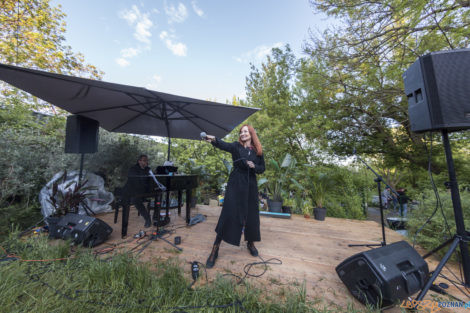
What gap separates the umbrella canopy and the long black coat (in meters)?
1.00

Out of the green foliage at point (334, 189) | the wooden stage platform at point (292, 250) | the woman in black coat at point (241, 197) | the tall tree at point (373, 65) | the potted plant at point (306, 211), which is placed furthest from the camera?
the green foliage at point (334, 189)

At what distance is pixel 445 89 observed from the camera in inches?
59.2

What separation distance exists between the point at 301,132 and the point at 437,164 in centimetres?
465

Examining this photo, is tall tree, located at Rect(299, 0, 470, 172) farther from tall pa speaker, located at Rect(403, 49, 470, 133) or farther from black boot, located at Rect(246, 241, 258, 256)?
black boot, located at Rect(246, 241, 258, 256)

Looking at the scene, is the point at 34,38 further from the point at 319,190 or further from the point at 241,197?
the point at 319,190

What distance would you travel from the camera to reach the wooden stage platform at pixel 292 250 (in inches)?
63.2

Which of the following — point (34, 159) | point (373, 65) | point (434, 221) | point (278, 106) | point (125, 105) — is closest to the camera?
point (434, 221)

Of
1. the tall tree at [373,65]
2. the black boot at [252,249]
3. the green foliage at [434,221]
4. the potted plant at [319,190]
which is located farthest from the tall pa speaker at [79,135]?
the tall tree at [373,65]

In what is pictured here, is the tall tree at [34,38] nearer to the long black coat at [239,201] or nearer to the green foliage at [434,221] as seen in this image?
the long black coat at [239,201]

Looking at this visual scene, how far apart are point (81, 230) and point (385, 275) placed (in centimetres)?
343

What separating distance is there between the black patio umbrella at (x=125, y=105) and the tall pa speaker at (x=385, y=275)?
249cm

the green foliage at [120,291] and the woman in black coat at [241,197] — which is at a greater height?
the woman in black coat at [241,197]

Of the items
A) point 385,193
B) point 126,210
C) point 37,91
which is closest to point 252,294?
point 126,210

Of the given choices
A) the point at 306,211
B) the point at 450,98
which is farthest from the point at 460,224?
the point at 306,211
